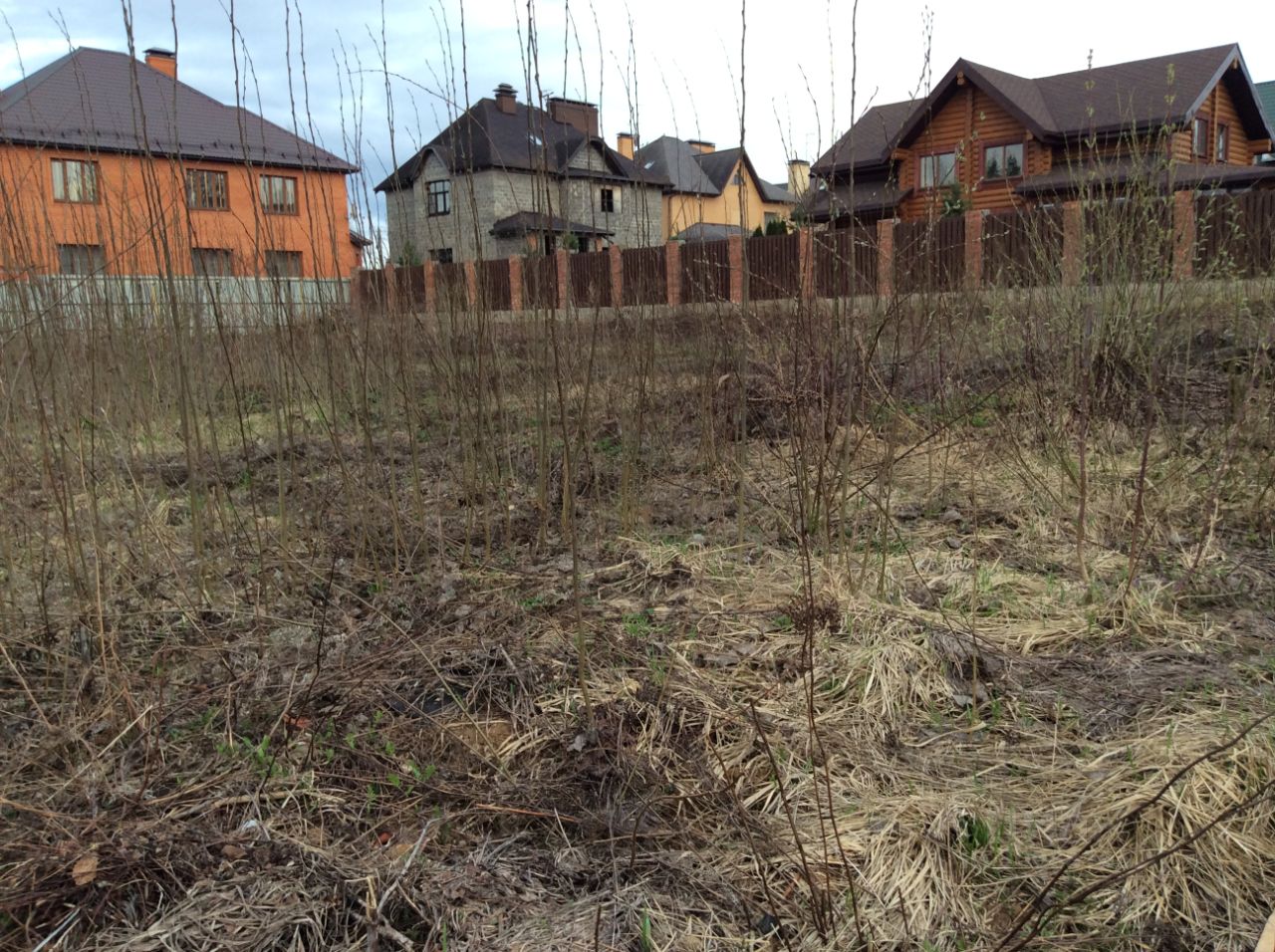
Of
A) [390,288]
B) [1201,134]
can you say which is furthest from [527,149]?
[1201,134]

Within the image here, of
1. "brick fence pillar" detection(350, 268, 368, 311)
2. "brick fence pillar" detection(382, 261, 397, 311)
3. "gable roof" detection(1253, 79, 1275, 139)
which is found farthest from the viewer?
"gable roof" detection(1253, 79, 1275, 139)

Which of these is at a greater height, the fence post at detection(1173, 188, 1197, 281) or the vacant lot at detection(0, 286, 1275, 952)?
the fence post at detection(1173, 188, 1197, 281)

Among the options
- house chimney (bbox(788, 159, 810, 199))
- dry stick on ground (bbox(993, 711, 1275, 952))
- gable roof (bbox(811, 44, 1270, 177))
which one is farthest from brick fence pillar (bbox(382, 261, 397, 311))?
gable roof (bbox(811, 44, 1270, 177))

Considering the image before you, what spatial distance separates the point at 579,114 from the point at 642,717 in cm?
233

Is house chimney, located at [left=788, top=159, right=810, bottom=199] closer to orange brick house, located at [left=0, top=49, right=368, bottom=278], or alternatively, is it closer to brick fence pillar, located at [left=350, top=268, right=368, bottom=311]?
orange brick house, located at [left=0, top=49, right=368, bottom=278]

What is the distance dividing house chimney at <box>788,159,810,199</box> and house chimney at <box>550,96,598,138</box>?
748mm

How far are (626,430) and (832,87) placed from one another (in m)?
1.58

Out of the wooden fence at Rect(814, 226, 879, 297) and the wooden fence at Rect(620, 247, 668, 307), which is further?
the wooden fence at Rect(620, 247, 668, 307)

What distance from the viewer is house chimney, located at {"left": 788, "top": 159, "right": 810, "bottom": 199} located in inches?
114

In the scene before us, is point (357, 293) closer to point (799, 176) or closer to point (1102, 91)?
point (799, 176)

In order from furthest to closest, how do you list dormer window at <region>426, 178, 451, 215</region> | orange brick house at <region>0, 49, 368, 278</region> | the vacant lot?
dormer window at <region>426, 178, 451, 215</region>
orange brick house at <region>0, 49, 368, 278</region>
the vacant lot

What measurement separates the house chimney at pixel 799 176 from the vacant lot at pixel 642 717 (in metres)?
0.64

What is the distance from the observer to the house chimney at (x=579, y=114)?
2.66 m

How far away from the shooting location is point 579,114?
10.6 ft
